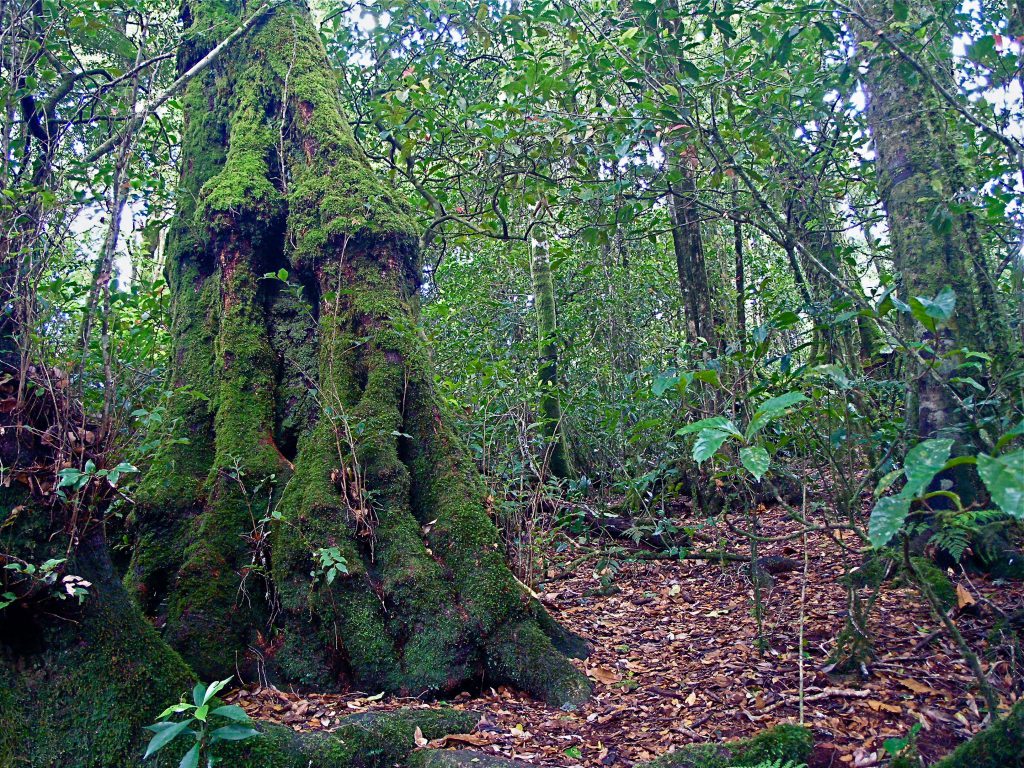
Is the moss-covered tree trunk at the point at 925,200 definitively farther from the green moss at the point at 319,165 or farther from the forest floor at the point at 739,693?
the green moss at the point at 319,165

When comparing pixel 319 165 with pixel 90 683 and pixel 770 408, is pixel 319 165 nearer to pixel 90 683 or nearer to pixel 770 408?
pixel 90 683

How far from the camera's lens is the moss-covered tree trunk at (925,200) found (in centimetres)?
396

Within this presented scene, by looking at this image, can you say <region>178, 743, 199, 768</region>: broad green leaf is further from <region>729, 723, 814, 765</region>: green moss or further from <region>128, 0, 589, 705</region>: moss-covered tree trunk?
<region>729, 723, 814, 765</region>: green moss

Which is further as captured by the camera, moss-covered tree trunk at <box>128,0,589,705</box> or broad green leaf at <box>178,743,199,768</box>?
moss-covered tree trunk at <box>128,0,589,705</box>

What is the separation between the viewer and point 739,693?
3350mm

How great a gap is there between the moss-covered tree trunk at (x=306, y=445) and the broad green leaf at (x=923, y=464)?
89.8 inches

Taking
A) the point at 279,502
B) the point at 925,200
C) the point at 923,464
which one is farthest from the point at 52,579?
the point at 925,200

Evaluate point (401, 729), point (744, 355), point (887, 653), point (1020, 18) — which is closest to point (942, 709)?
point (887, 653)

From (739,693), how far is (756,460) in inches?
75.5

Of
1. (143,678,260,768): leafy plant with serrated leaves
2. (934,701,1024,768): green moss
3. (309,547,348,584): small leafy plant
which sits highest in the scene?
(309,547,348,584): small leafy plant

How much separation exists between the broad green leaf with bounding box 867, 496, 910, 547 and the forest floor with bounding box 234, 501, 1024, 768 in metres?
1.41

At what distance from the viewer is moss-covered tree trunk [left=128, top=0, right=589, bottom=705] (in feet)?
11.4

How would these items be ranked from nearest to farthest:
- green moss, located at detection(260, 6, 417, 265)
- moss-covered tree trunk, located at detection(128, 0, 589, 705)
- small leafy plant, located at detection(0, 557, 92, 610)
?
small leafy plant, located at detection(0, 557, 92, 610)
moss-covered tree trunk, located at detection(128, 0, 589, 705)
green moss, located at detection(260, 6, 417, 265)

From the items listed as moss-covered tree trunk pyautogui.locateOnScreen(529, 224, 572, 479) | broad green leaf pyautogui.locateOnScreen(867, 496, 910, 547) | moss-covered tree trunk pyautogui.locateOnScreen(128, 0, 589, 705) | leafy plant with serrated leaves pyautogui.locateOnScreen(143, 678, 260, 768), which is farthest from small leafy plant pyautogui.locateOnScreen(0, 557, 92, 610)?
moss-covered tree trunk pyautogui.locateOnScreen(529, 224, 572, 479)
